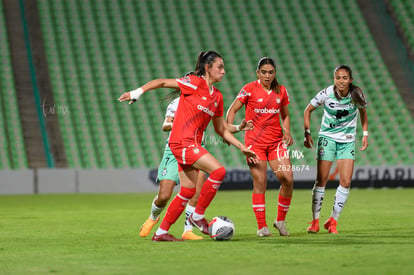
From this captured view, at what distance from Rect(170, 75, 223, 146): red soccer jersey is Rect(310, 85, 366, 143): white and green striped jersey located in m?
2.01

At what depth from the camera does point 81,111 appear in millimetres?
21344

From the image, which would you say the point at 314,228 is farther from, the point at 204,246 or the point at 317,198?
the point at 204,246

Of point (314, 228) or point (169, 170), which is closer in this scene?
point (169, 170)

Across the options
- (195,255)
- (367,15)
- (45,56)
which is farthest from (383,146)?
(195,255)

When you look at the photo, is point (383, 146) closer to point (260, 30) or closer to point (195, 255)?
point (260, 30)

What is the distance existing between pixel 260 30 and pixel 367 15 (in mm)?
4002

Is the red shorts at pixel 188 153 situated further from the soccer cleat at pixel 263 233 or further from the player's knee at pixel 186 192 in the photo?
the soccer cleat at pixel 263 233

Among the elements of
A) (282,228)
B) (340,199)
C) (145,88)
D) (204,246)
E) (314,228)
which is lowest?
(314,228)

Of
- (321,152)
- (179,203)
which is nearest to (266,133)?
(321,152)

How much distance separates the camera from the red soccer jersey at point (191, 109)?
7.39m

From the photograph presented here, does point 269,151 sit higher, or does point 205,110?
point 205,110

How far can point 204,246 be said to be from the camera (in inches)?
280

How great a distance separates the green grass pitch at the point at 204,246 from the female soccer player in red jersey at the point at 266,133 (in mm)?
459

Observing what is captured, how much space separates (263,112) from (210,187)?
140 cm
